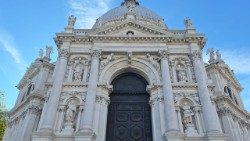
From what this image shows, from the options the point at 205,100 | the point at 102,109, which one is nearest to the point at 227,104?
the point at 205,100

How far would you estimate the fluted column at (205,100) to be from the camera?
18.8 m

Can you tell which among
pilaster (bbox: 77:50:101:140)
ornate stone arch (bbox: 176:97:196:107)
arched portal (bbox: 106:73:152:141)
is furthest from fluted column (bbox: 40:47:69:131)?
ornate stone arch (bbox: 176:97:196:107)

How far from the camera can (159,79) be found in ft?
72.2

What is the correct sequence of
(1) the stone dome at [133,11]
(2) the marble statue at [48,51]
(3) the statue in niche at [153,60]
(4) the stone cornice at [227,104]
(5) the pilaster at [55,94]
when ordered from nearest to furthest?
(5) the pilaster at [55,94], (3) the statue in niche at [153,60], (4) the stone cornice at [227,104], (2) the marble statue at [48,51], (1) the stone dome at [133,11]

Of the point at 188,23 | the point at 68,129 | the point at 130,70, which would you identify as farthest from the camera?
the point at 188,23

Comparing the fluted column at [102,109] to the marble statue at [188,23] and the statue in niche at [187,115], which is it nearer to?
the statue in niche at [187,115]

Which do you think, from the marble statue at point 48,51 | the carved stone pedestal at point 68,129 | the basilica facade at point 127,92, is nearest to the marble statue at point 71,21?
the basilica facade at point 127,92

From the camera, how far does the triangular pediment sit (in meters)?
24.6

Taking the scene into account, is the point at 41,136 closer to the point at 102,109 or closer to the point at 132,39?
the point at 102,109

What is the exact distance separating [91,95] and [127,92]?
10.3 ft

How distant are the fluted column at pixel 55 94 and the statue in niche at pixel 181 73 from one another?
27.4 ft

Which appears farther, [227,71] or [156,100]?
[227,71]

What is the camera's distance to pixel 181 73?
22672 mm

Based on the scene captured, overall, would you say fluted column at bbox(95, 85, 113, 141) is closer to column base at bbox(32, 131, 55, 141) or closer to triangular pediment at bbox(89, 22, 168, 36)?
column base at bbox(32, 131, 55, 141)
